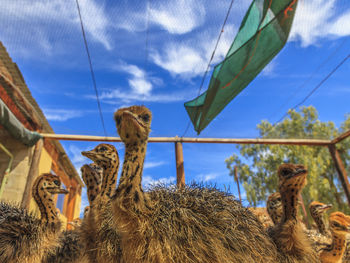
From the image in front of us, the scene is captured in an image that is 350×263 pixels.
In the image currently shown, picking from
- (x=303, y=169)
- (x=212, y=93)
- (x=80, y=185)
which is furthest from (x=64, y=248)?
(x=80, y=185)

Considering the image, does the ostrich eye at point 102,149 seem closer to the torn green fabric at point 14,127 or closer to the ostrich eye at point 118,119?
the ostrich eye at point 118,119

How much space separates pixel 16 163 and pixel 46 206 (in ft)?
14.2

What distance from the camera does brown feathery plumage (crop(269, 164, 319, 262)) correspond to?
213 cm

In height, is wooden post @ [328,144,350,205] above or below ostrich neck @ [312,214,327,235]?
above

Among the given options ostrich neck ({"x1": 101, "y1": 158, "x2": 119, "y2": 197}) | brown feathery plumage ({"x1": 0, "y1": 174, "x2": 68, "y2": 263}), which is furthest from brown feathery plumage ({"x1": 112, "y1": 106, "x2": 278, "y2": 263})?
brown feathery plumage ({"x1": 0, "y1": 174, "x2": 68, "y2": 263})

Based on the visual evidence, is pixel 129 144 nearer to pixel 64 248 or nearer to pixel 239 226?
pixel 239 226

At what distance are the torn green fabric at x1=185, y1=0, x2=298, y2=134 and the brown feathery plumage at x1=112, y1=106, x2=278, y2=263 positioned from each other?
115 inches

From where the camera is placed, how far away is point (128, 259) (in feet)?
4.97

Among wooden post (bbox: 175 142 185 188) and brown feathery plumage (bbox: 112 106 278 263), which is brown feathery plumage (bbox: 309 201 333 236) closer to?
wooden post (bbox: 175 142 185 188)

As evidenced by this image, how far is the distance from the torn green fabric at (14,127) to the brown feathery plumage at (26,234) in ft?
7.78

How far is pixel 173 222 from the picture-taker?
62.0 inches

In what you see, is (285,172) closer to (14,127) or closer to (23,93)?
(14,127)

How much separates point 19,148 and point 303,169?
248 inches

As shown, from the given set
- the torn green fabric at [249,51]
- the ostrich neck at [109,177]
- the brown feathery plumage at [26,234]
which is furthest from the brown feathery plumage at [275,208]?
the brown feathery plumage at [26,234]
